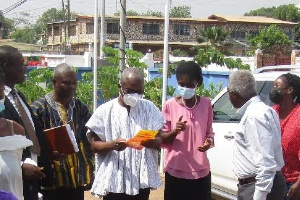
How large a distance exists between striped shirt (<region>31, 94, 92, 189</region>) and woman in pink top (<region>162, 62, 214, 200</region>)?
0.70m

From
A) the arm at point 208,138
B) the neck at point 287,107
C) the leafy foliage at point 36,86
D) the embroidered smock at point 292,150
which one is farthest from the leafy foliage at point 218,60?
the embroidered smock at point 292,150

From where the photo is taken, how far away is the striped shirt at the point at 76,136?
14.3 ft

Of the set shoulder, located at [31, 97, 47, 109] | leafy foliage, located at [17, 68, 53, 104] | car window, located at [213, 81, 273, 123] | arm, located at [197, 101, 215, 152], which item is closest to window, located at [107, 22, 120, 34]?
leafy foliage, located at [17, 68, 53, 104]

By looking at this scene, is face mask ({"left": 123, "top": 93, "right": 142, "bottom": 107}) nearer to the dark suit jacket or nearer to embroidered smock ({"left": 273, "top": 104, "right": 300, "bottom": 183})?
the dark suit jacket

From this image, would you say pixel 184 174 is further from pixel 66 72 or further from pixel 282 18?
pixel 282 18

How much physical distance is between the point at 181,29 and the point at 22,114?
58.6m

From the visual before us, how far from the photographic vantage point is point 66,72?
443 cm

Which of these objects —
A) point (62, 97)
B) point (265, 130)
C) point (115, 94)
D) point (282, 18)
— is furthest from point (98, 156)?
point (282, 18)

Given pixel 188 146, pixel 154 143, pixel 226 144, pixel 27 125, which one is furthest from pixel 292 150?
pixel 27 125

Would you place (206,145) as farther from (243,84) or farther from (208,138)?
(243,84)

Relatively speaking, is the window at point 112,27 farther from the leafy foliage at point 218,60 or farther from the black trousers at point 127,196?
the black trousers at point 127,196

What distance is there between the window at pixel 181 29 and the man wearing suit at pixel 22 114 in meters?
57.6

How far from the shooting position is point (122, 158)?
13.9 feet

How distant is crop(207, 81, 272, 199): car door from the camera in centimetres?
611
